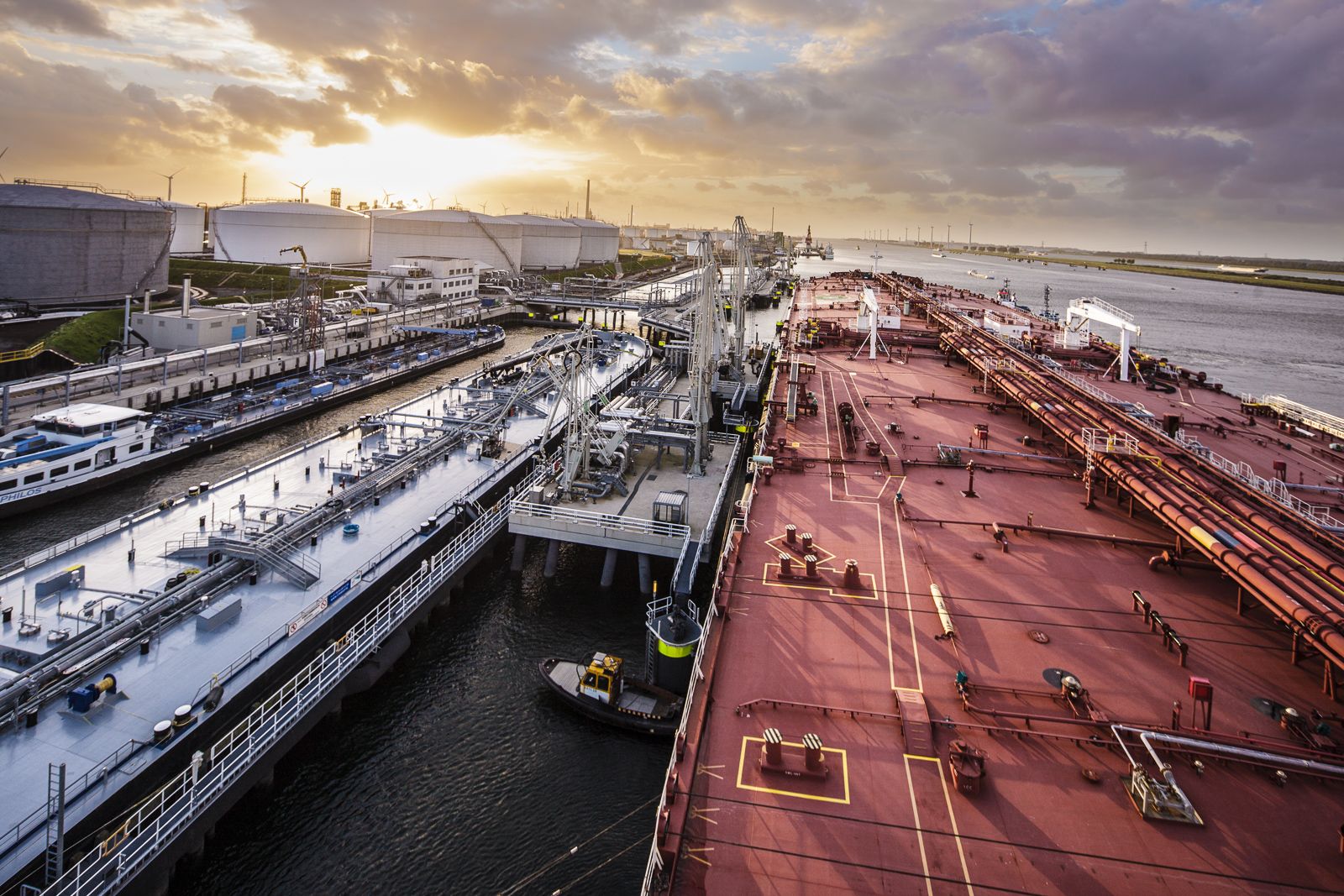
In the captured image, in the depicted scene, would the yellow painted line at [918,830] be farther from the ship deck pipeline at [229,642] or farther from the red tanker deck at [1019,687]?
the ship deck pipeline at [229,642]

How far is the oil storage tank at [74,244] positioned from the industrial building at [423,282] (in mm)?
25717

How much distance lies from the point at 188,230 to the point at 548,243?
66.9 m

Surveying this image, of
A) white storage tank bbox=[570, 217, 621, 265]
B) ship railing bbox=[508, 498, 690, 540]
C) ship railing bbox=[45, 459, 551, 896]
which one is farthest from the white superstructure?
white storage tank bbox=[570, 217, 621, 265]

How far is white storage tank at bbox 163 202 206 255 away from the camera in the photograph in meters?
142

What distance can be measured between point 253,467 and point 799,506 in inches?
1016

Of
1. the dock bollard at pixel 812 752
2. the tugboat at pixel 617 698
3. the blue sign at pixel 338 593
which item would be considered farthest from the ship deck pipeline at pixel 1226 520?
the blue sign at pixel 338 593

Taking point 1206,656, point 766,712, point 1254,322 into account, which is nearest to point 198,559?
point 766,712

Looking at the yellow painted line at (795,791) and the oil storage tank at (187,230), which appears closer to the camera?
the yellow painted line at (795,791)

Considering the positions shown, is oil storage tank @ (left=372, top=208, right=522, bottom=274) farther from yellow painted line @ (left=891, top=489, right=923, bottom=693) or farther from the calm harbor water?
yellow painted line @ (left=891, top=489, right=923, bottom=693)

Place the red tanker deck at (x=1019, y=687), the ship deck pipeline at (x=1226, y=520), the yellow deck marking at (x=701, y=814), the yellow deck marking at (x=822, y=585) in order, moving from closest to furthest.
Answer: the red tanker deck at (x=1019, y=687), the yellow deck marking at (x=701, y=814), the ship deck pipeline at (x=1226, y=520), the yellow deck marking at (x=822, y=585)

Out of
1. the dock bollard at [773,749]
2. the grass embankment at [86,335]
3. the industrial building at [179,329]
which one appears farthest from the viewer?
the industrial building at [179,329]

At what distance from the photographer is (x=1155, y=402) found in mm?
49625

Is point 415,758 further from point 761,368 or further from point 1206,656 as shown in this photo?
point 761,368

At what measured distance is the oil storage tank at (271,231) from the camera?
13138 centimetres
